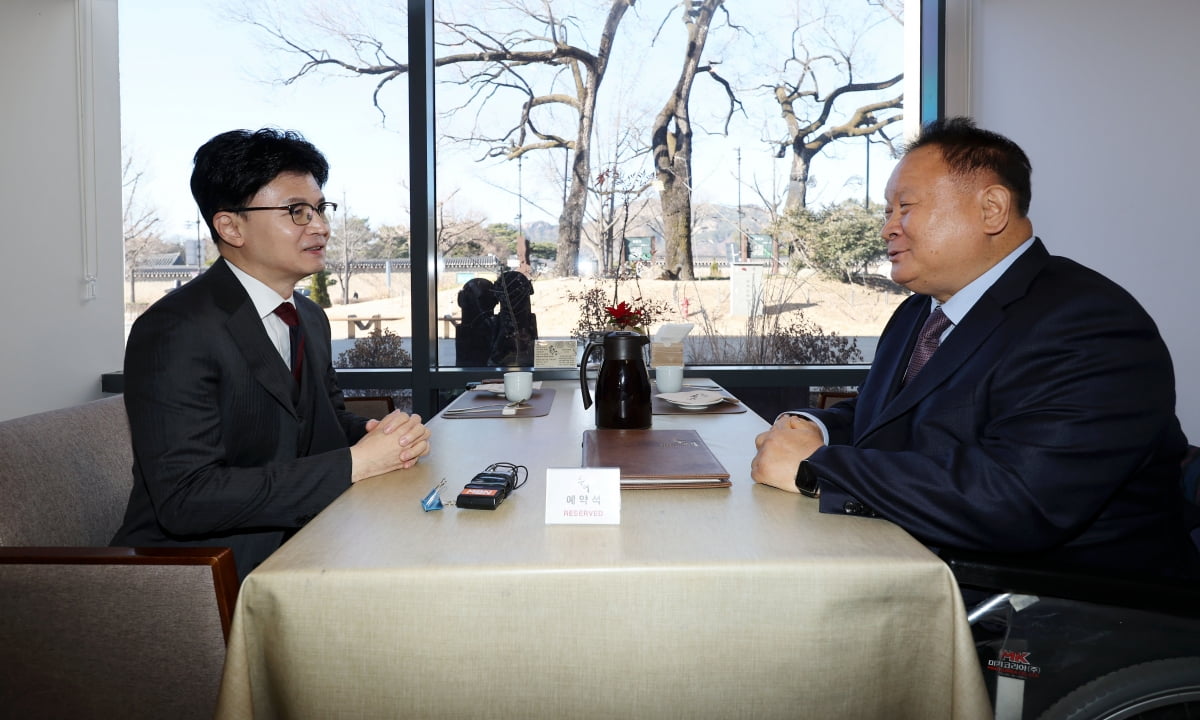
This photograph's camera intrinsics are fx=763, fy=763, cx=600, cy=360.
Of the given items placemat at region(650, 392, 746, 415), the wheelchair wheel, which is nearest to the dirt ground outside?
placemat at region(650, 392, 746, 415)

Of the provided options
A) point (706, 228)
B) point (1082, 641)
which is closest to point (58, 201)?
point (706, 228)

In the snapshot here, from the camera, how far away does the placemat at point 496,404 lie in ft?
7.04

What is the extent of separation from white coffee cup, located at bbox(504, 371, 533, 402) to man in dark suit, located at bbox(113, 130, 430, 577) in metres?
0.58

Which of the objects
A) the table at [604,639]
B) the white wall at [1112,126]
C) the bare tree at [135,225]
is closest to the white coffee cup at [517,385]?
the table at [604,639]

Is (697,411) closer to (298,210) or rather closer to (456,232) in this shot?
(298,210)

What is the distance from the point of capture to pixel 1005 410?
127 cm

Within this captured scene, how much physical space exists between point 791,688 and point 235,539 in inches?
43.6

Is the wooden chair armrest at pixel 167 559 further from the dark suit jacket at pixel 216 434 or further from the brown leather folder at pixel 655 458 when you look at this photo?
the brown leather folder at pixel 655 458

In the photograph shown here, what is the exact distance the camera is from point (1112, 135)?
3.26m

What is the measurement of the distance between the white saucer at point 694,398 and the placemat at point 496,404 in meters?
0.37

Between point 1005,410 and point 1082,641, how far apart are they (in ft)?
1.23

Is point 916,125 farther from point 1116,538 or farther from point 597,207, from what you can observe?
point 1116,538

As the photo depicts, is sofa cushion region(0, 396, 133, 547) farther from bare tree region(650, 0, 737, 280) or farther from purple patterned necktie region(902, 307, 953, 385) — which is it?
bare tree region(650, 0, 737, 280)

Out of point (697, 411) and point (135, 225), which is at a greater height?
point (135, 225)
